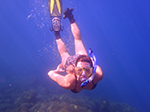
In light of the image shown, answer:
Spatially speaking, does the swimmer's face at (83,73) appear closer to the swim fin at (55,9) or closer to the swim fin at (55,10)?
the swim fin at (55,10)

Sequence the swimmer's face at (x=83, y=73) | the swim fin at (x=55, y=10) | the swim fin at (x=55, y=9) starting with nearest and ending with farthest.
A: 1. the swimmer's face at (x=83, y=73)
2. the swim fin at (x=55, y=10)
3. the swim fin at (x=55, y=9)

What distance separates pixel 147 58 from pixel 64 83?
3996 inches

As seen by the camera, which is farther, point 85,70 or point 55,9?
point 55,9

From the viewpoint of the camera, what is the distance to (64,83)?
276 centimetres

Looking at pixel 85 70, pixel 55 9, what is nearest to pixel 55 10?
pixel 55 9

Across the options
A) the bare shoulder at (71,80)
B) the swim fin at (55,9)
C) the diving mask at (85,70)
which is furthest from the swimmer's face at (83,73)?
the swim fin at (55,9)

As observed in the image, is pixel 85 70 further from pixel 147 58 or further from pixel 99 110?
pixel 147 58

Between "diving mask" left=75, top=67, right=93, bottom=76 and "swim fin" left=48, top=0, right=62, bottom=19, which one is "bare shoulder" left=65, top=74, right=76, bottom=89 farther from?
"swim fin" left=48, top=0, right=62, bottom=19

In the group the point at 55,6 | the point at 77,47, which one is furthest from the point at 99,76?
the point at 55,6

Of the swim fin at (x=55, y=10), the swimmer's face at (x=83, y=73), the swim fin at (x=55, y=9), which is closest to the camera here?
the swimmer's face at (x=83, y=73)

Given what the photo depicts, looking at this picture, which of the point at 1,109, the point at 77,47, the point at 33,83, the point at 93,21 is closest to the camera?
the point at 77,47

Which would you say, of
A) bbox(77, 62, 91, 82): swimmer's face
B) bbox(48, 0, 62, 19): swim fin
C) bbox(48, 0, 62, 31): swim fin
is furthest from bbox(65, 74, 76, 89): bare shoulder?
bbox(48, 0, 62, 19): swim fin

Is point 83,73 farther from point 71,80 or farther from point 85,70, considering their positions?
point 71,80

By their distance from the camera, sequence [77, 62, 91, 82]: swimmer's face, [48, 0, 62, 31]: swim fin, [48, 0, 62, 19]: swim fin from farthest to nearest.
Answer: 1. [48, 0, 62, 19]: swim fin
2. [48, 0, 62, 31]: swim fin
3. [77, 62, 91, 82]: swimmer's face
